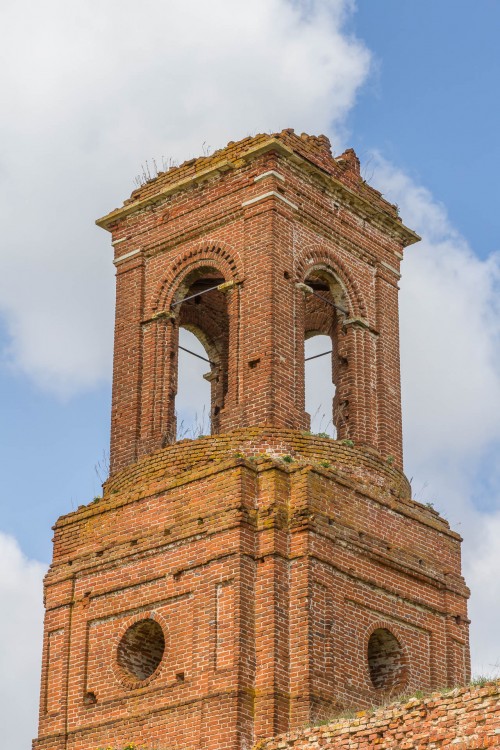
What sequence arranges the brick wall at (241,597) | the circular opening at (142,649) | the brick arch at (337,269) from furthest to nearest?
the brick arch at (337,269) < the circular opening at (142,649) < the brick wall at (241,597)

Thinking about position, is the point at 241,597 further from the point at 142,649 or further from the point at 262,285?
the point at 262,285

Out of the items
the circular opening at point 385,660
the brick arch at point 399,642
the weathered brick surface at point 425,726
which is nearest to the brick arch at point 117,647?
the brick arch at point 399,642

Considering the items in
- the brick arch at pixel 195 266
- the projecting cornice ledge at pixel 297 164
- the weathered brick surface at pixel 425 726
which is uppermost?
the projecting cornice ledge at pixel 297 164

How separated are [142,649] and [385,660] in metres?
2.97

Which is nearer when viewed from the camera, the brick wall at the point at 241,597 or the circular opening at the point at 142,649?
the brick wall at the point at 241,597

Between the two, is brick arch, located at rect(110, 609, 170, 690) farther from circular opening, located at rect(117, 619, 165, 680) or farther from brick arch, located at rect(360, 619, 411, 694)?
brick arch, located at rect(360, 619, 411, 694)

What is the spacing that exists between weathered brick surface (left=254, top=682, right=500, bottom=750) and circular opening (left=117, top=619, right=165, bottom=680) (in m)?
3.34

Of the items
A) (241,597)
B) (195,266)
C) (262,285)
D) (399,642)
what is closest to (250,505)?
(241,597)

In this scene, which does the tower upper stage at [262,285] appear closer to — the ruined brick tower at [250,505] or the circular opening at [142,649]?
the ruined brick tower at [250,505]

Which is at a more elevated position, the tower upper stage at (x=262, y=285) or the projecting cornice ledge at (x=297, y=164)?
the projecting cornice ledge at (x=297, y=164)

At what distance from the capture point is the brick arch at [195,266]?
21.7 m

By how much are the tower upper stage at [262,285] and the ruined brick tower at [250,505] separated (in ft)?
0.10

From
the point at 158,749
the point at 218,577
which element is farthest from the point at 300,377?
the point at 158,749

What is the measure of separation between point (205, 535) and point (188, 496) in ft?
2.23
